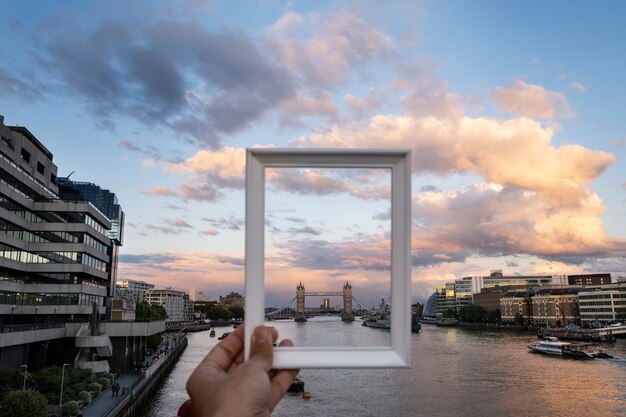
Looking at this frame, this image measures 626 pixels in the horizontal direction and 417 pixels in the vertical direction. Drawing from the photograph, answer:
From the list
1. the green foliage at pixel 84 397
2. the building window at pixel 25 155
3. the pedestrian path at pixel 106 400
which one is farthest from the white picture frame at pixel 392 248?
the building window at pixel 25 155

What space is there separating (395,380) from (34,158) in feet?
119

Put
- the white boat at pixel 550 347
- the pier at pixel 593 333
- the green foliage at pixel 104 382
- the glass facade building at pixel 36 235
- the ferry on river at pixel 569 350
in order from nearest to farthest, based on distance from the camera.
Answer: the green foliage at pixel 104 382, the glass facade building at pixel 36 235, the ferry on river at pixel 569 350, the white boat at pixel 550 347, the pier at pixel 593 333

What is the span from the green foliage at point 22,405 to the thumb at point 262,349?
76.2 feet

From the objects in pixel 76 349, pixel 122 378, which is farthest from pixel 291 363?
pixel 76 349

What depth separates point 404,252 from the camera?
2.52 metres

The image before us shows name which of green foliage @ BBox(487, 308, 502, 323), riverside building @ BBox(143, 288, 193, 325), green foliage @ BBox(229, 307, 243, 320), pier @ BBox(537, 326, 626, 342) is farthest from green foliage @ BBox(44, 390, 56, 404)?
green foliage @ BBox(229, 307, 243, 320)

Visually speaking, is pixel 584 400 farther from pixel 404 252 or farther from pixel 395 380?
pixel 404 252

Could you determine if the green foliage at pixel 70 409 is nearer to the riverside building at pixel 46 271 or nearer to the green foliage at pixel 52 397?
the green foliage at pixel 52 397

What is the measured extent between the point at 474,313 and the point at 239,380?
149 meters

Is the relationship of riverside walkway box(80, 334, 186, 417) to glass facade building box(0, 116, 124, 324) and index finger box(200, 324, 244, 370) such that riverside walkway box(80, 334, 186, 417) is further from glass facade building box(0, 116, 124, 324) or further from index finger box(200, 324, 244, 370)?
index finger box(200, 324, 244, 370)

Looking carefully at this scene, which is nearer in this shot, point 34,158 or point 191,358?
point 34,158

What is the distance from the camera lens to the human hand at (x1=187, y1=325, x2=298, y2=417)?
2.20m

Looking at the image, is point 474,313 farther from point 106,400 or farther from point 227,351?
point 227,351

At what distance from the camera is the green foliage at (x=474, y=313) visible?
14162 centimetres
